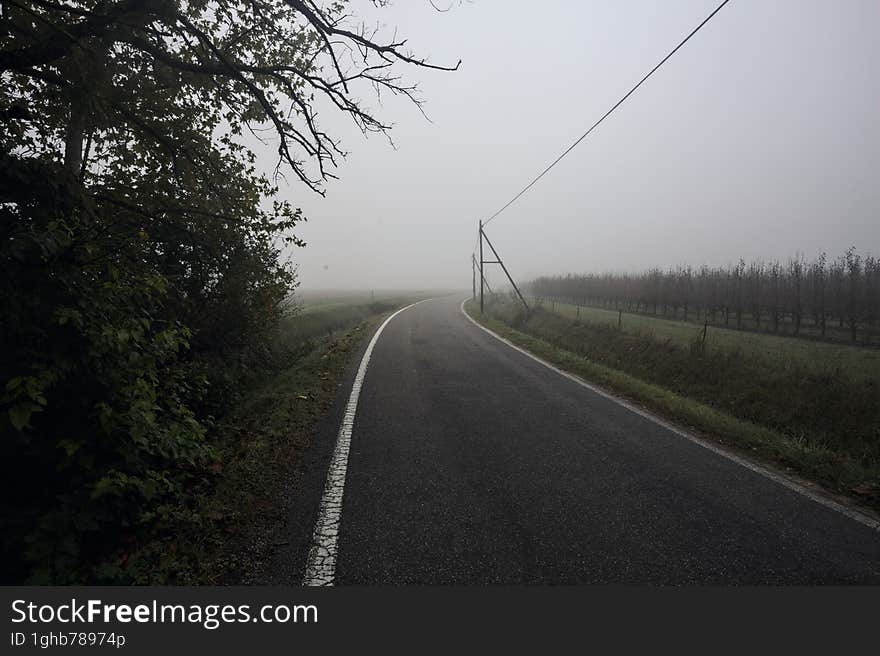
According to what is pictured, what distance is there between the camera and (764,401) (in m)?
6.81

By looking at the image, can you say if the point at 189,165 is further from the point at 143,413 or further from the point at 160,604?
the point at 160,604

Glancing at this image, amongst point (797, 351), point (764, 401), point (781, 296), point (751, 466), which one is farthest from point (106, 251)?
point (781, 296)

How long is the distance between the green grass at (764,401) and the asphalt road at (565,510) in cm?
78

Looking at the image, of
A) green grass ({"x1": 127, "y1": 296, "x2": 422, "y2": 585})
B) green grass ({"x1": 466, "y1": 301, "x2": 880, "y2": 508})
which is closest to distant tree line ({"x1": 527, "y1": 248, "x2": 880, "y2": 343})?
green grass ({"x1": 466, "y1": 301, "x2": 880, "y2": 508})

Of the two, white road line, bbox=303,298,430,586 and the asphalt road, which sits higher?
white road line, bbox=303,298,430,586

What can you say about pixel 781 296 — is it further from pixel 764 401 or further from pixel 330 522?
pixel 330 522

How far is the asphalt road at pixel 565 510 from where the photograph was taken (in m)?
2.38

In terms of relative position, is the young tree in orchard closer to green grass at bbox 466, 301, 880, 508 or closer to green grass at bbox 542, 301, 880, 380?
green grass at bbox 466, 301, 880, 508

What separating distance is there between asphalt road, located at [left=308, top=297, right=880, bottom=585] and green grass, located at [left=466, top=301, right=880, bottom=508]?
78 cm

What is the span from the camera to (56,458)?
2.79 meters

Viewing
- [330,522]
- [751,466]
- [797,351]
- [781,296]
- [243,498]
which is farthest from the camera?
[781,296]

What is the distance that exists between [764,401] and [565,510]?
604 cm

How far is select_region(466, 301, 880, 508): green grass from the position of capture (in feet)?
14.0

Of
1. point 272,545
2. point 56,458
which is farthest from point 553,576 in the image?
point 56,458
